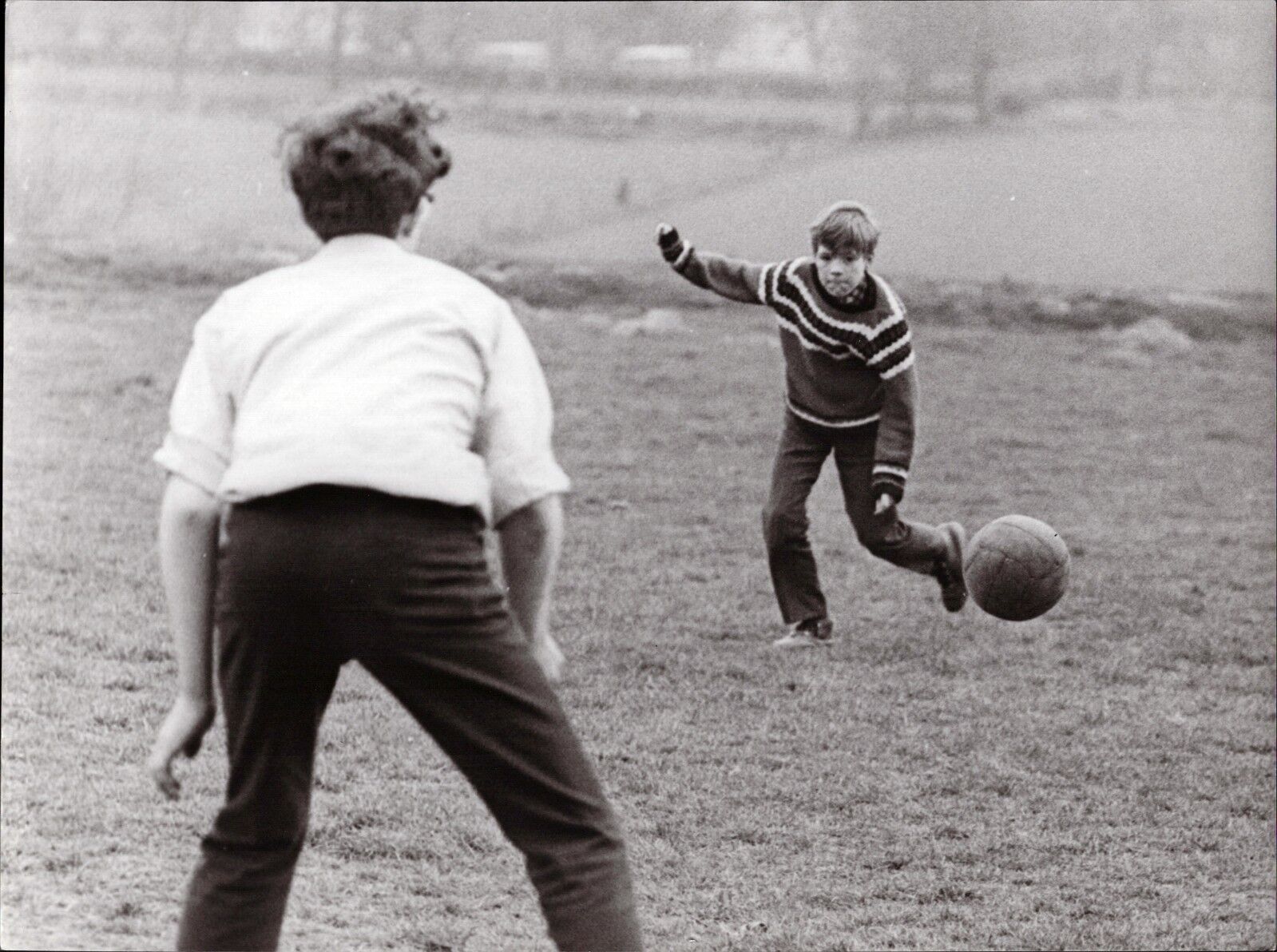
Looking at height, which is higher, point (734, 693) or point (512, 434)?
point (512, 434)

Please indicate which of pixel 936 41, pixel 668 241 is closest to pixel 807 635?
pixel 668 241

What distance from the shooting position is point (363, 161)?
2.68 meters

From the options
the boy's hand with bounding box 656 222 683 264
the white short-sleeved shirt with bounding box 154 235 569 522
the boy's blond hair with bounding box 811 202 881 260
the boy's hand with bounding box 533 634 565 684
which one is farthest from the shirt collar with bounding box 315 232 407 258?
the boy's blond hair with bounding box 811 202 881 260

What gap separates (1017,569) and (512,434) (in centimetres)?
206

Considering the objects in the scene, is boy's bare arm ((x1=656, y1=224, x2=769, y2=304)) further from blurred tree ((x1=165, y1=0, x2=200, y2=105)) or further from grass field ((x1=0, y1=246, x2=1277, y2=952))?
blurred tree ((x1=165, y1=0, x2=200, y2=105))

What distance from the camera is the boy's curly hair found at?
268 centimetres

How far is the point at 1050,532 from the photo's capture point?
4562 mm

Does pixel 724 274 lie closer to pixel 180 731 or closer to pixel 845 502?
pixel 845 502

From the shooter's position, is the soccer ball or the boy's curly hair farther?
the soccer ball

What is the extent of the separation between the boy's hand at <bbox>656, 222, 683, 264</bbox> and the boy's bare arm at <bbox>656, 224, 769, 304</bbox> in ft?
0.12

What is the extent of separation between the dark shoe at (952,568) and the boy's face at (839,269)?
1047 millimetres

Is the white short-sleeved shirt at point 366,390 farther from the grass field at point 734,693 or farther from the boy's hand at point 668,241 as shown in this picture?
the boy's hand at point 668,241

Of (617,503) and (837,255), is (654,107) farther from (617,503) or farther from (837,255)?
(837,255)

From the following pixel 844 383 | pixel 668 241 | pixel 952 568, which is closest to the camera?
pixel 668 241
